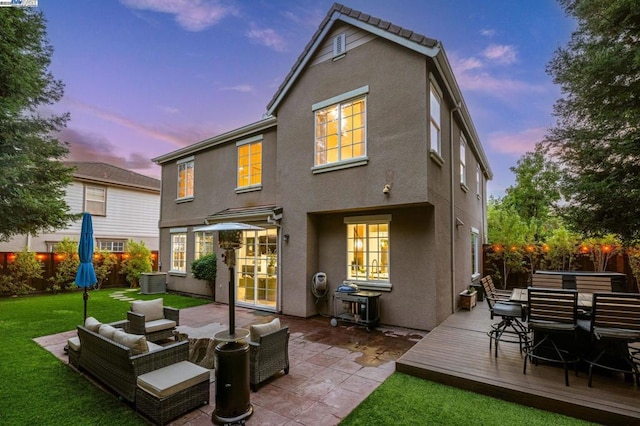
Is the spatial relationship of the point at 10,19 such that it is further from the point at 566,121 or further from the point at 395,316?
the point at 566,121

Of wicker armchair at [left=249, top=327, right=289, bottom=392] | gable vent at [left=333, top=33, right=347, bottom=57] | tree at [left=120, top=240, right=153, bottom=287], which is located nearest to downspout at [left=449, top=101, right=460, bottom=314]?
gable vent at [left=333, top=33, right=347, bottom=57]

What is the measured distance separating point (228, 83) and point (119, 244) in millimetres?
12866

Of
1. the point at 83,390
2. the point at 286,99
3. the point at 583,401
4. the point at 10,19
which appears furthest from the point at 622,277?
the point at 10,19

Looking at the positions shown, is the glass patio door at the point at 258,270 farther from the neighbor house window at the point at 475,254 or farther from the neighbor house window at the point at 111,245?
the neighbor house window at the point at 111,245

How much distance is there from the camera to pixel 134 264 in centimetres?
1608

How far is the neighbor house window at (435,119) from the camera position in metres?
7.66

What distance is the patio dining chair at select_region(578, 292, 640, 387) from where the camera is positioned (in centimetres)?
423

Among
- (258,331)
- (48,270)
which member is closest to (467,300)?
(258,331)

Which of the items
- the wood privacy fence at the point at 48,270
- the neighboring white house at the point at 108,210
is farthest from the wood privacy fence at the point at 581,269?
the neighboring white house at the point at 108,210

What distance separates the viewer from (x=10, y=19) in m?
9.16

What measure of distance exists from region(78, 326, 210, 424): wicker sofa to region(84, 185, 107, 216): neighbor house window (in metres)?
17.0

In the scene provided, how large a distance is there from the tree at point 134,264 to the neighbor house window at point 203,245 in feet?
17.4

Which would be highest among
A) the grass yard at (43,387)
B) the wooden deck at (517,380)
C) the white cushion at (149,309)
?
the white cushion at (149,309)

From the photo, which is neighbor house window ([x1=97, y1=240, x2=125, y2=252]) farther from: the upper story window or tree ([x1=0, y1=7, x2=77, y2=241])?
the upper story window
